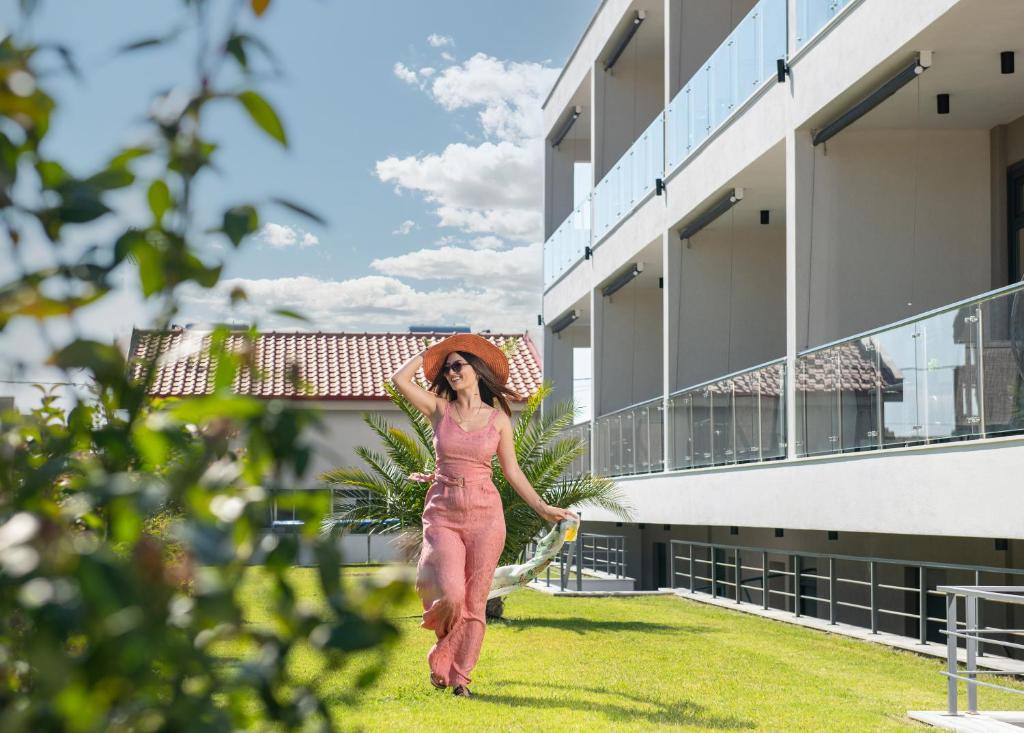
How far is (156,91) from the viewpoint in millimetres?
1626

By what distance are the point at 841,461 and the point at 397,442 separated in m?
6.77

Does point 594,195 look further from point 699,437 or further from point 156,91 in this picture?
point 156,91

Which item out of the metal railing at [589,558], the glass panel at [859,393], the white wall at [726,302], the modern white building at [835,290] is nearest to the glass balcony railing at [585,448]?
the metal railing at [589,558]

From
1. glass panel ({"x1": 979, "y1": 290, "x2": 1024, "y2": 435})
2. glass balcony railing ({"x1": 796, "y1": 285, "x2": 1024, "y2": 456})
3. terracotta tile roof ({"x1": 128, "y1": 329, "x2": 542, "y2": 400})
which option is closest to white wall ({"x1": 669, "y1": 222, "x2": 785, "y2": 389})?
glass balcony railing ({"x1": 796, "y1": 285, "x2": 1024, "y2": 456})

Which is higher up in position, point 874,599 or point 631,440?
point 631,440

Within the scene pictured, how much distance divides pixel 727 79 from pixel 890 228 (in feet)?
11.9

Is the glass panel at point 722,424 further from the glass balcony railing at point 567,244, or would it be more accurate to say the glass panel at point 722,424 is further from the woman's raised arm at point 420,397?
the glass balcony railing at point 567,244

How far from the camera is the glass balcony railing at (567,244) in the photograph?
28672 millimetres

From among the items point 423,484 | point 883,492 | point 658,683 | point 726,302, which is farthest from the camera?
point 726,302

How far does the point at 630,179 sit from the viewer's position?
80.6 feet

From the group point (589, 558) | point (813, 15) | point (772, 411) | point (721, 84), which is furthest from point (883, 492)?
point (589, 558)

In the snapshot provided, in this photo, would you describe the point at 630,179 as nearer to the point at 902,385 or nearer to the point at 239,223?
the point at 902,385

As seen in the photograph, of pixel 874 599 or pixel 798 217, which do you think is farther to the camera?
pixel 798 217

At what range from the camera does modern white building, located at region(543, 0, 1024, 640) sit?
11.8 meters
